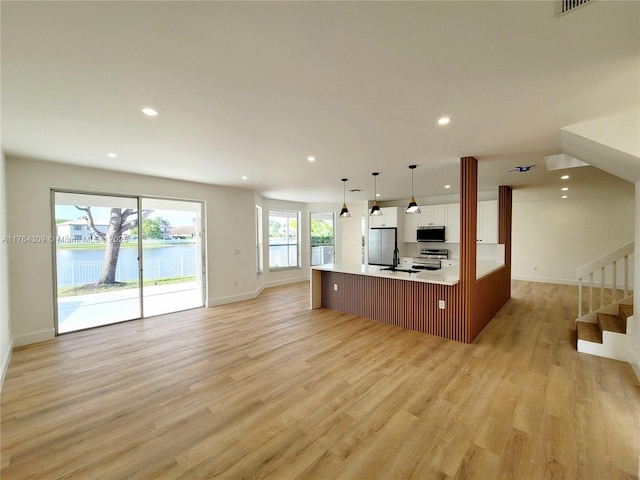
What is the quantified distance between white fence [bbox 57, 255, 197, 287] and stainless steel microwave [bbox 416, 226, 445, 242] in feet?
19.4

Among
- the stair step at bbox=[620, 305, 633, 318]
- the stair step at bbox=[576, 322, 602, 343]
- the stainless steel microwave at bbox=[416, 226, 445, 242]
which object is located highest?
the stainless steel microwave at bbox=[416, 226, 445, 242]

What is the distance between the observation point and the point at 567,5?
3.93 feet

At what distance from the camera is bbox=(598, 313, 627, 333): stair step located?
338 cm

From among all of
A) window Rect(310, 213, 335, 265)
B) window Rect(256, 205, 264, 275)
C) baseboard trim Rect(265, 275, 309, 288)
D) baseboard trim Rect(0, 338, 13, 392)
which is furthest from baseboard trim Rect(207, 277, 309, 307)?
baseboard trim Rect(0, 338, 13, 392)

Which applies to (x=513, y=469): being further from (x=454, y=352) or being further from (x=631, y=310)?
(x=631, y=310)

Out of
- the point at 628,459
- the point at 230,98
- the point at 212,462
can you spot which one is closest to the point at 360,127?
the point at 230,98

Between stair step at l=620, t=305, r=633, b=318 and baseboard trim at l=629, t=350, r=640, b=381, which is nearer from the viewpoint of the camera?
baseboard trim at l=629, t=350, r=640, b=381

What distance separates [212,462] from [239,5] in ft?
8.88

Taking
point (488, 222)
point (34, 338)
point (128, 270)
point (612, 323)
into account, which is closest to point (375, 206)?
point (612, 323)

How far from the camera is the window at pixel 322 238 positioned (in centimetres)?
900

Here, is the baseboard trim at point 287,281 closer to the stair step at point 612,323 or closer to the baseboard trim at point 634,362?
the stair step at point 612,323

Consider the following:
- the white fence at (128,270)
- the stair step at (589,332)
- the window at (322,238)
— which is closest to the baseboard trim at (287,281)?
the window at (322,238)

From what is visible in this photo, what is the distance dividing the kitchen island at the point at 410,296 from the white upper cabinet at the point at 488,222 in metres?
1.14

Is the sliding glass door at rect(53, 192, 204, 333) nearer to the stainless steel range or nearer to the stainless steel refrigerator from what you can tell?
the stainless steel refrigerator
